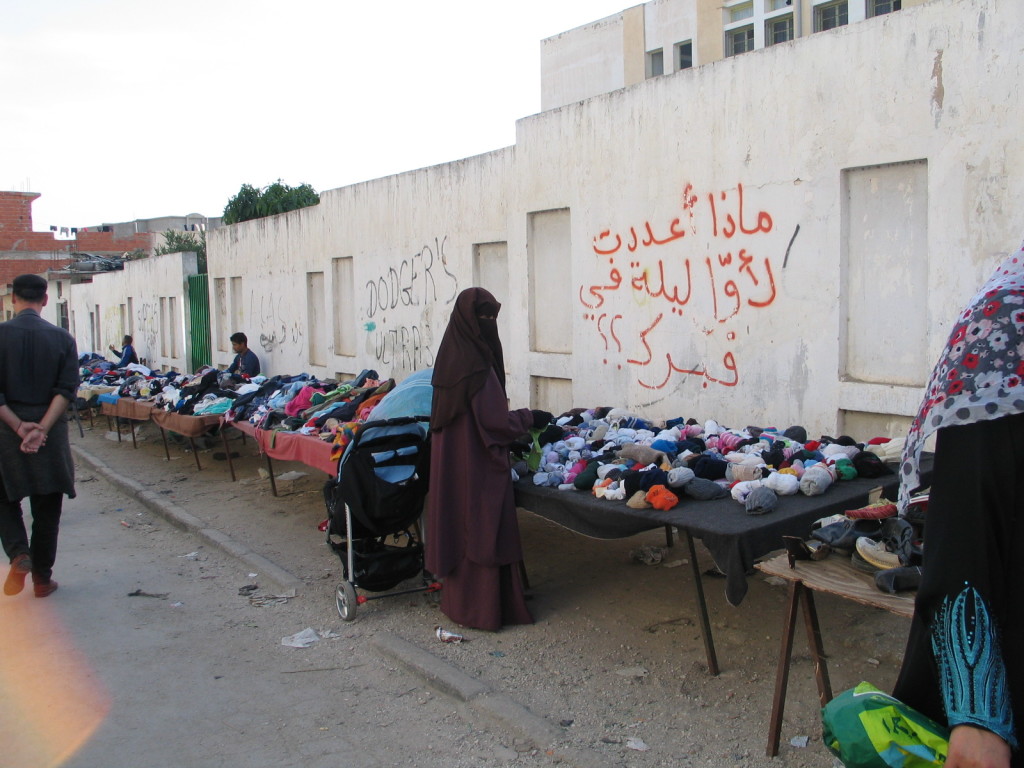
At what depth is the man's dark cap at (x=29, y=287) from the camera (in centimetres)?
616

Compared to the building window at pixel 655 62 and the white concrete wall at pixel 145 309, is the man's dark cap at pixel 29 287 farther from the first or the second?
the building window at pixel 655 62

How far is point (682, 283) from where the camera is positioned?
7129 millimetres

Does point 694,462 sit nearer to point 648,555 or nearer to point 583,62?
point 648,555

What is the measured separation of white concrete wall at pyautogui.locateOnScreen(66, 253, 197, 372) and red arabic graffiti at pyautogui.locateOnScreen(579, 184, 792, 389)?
14436 millimetres

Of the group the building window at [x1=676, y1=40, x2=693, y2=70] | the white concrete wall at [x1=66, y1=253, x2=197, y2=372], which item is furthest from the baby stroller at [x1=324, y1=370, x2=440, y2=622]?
the building window at [x1=676, y1=40, x2=693, y2=70]

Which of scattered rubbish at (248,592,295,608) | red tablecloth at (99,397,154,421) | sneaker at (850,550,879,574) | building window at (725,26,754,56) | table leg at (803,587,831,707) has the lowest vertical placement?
scattered rubbish at (248,592,295,608)

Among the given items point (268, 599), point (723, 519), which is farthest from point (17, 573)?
point (723, 519)

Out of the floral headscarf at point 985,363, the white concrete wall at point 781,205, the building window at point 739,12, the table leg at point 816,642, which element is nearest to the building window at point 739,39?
the building window at point 739,12

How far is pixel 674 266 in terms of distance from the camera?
7180 millimetres

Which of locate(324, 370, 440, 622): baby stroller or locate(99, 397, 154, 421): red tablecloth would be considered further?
locate(99, 397, 154, 421): red tablecloth

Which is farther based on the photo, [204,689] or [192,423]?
[192,423]

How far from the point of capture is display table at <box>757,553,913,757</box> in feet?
10.0

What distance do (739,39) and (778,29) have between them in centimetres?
118

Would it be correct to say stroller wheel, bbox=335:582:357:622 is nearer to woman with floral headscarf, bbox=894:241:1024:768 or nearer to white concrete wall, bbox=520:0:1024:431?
white concrete wall, bbox=520:0:1024:431
